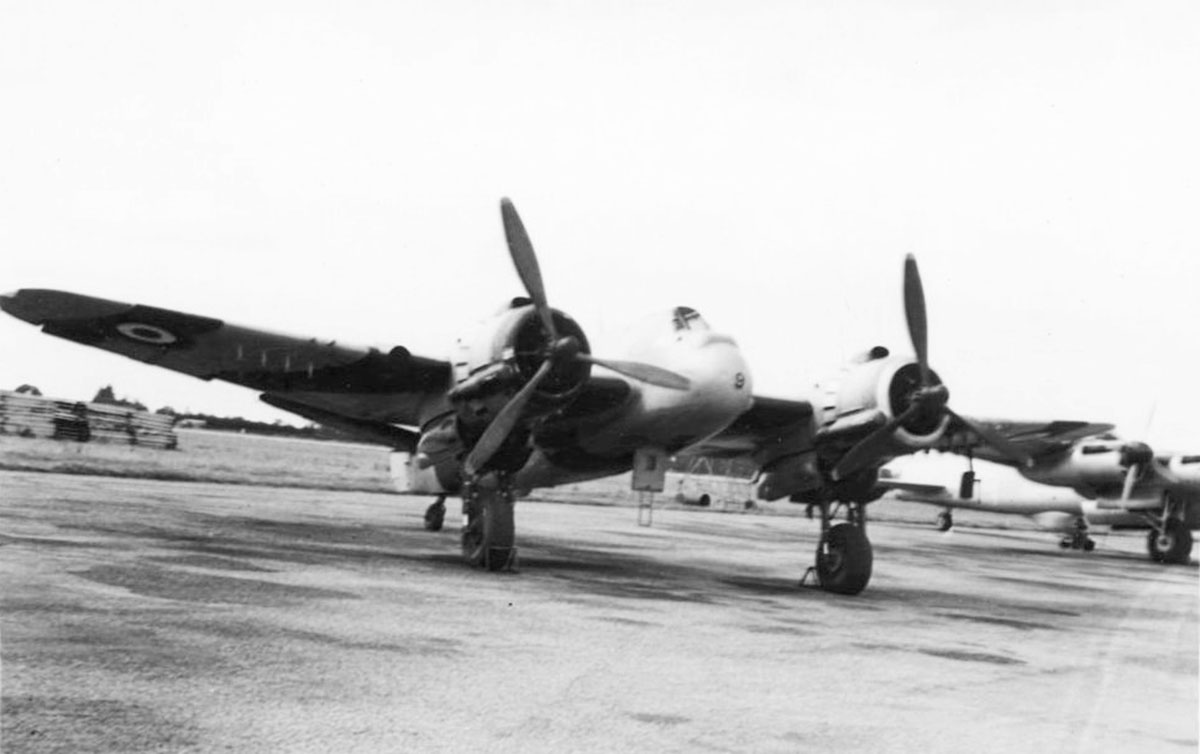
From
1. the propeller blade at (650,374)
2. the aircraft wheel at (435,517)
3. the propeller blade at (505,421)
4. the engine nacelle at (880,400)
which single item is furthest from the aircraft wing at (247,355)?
the aircraft wheel at (435,517)

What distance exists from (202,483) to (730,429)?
853 inches

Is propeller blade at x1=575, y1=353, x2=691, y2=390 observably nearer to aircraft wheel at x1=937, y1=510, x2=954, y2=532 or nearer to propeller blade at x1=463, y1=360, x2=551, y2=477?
propeller blade at x1=463, y1=360, x2=551, y2=477

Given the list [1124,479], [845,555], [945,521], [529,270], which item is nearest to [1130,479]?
[1124,479]

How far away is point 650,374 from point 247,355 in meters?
5.02

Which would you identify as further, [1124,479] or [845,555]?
[1124,479]

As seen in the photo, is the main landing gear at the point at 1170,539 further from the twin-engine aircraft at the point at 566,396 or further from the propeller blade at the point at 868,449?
the propeller blade at the point at 868,449

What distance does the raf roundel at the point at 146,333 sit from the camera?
1290 cm

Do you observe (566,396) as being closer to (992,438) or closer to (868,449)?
(868,449)

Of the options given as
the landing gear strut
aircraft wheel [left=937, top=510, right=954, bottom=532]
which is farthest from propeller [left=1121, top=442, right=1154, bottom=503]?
the landing gear strut

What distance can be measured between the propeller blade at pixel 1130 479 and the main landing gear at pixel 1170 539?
1157mm

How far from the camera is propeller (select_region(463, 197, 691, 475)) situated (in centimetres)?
1278

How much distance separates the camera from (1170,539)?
99.1 ft

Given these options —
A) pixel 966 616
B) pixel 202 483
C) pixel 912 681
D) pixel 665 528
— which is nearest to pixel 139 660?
pixel 912 681

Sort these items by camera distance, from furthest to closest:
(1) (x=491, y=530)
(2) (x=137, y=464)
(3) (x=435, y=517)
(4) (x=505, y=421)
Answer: (2) (x=137, y=464)
(3) (x=435, y=517)
(1) (x=491, y=530)
(4) (x=505, y=421)
